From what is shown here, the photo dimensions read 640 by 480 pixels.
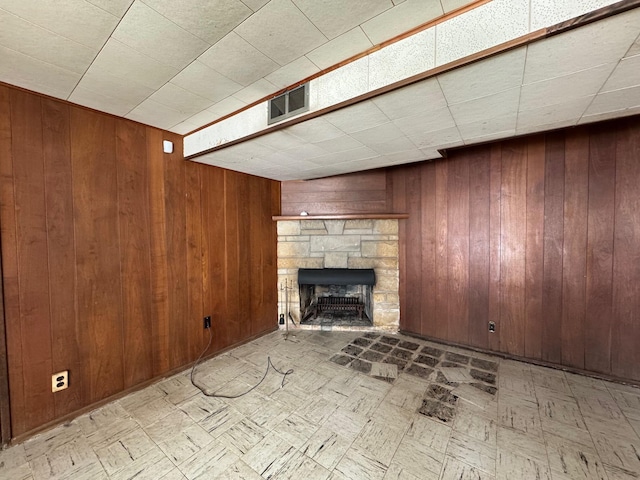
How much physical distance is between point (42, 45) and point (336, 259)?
2.85 m

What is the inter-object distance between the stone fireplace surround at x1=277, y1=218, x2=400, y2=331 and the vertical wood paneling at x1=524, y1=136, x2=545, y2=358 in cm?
126

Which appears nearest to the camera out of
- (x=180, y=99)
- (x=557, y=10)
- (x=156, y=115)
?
(x=557, y=10)

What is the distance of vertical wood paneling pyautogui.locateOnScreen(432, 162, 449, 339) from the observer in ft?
9.15

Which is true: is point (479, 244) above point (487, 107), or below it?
below

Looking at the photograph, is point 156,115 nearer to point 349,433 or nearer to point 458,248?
point 349,433

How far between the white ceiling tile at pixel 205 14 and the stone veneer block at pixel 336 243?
2441 mm

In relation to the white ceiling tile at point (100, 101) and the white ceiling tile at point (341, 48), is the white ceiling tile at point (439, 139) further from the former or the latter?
the white ceiling tile at point (100, 101)

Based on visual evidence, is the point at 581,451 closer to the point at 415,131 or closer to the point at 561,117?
the point at 561,117

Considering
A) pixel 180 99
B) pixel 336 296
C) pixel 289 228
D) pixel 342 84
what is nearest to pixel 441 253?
pixel 336 296

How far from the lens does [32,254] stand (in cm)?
156

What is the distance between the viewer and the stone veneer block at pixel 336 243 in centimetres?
325

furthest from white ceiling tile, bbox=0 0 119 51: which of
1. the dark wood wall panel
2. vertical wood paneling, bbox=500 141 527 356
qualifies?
vertical wood paneling, bbox=500 141 527 356

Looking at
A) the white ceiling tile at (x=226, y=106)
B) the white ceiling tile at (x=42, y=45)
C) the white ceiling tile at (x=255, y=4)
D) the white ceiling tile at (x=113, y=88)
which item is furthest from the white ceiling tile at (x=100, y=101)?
the white ceiling tile at (x=255, y=4)

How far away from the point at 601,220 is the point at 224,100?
3.12 metres
